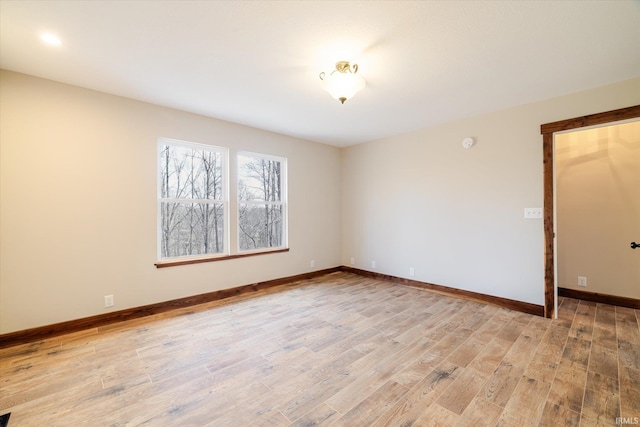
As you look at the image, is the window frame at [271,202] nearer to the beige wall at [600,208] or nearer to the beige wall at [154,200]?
the beige wall at [154,200]

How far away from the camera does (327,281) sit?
15.6ft

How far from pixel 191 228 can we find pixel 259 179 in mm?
1353

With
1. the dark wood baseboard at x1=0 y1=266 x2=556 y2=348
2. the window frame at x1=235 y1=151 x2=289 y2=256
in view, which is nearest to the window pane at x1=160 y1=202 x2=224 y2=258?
the window frame at x1=235 y1=151 x2=289 y2=256

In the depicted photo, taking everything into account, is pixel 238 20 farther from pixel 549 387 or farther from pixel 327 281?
pixel 327 281

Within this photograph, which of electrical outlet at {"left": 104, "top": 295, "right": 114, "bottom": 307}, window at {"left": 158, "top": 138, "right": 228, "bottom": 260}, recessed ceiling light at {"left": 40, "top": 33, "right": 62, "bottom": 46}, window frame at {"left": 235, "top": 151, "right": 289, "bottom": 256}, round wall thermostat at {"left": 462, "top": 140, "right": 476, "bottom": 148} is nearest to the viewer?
recessed ceiling light at {"left": 40, "top": 33, "right": 62, "bottom": 46}

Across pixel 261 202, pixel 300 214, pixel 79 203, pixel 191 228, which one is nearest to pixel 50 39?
pixel 79 203

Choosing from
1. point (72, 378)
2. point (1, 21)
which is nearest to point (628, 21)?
point (1, 21)

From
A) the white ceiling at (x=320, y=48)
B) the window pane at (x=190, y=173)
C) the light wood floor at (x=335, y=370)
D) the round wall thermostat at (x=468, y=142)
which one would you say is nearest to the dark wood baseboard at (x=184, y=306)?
the light wood floor at (x=335, y=370)

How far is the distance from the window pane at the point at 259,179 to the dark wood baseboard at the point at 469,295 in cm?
239

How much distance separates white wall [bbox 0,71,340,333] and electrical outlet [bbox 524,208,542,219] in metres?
4.20

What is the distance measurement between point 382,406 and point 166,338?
217 cm

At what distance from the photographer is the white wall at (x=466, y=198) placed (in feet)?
10.5

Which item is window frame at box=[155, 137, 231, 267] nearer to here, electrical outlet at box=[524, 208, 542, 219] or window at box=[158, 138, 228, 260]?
window at box=[158, 138, 228, 260]

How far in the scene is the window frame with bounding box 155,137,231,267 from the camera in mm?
3322
